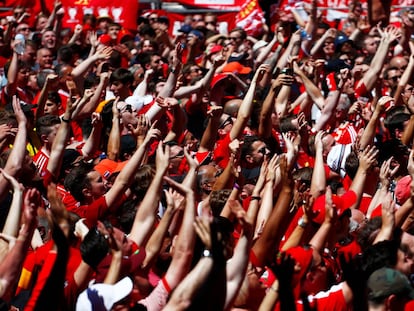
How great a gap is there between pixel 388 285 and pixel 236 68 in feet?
23.4

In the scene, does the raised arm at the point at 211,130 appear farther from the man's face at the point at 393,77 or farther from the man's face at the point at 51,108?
the man's face at the point at 393,77

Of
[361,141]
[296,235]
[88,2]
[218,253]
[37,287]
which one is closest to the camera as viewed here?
[218,253]

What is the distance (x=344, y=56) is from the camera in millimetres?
13797

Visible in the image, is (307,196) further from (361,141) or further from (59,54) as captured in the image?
(59,54)

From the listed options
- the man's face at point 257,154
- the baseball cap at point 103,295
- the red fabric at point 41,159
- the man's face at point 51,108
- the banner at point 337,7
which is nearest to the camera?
the baseball cap at point 103,295

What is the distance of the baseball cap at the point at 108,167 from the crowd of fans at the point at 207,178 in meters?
0.02

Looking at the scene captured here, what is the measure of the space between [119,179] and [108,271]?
175cm

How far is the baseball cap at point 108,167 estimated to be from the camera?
8297mm

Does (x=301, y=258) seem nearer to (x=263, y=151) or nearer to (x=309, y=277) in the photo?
(x=309, y=277)

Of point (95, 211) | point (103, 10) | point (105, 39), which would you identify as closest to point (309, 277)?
point (95, 211)

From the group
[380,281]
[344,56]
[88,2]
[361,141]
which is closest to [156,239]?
[380,281]

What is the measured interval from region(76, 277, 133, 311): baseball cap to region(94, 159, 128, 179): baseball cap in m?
2.97

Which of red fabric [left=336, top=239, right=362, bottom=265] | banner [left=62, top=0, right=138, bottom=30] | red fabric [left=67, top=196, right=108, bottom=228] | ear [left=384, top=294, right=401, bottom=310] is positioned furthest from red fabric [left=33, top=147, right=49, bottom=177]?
banner [left=62, top=0, right=138, bottom=30]

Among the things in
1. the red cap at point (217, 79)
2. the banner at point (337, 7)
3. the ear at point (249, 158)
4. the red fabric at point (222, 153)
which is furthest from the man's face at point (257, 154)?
the banner at point (337, 7)
